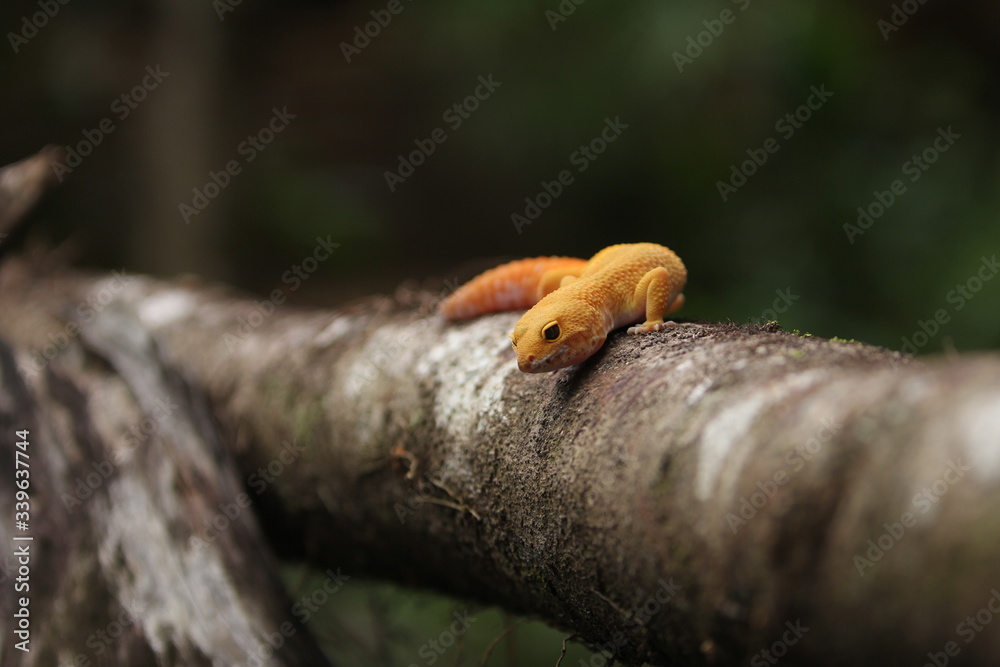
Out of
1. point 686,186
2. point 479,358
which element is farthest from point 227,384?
point 686,186

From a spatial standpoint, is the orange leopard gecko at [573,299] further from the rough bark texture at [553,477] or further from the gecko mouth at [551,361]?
the rough bark texture at [553,477]

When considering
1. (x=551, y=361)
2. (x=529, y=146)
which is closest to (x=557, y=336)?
(x=551, y=361)

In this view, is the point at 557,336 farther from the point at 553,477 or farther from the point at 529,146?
the point at 529,146

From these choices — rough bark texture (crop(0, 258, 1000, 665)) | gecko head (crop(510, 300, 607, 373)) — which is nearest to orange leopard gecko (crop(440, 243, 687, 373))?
gecko head (crop(510, 300, 607, 373))

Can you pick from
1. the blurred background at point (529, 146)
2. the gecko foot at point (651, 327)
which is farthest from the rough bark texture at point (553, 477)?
the blurred background at point (529, 146)

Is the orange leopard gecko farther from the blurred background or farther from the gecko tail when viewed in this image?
the blurred background

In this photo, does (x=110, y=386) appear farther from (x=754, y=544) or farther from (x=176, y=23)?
(x=176, y=23)

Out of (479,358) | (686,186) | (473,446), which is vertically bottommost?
(686,186)
